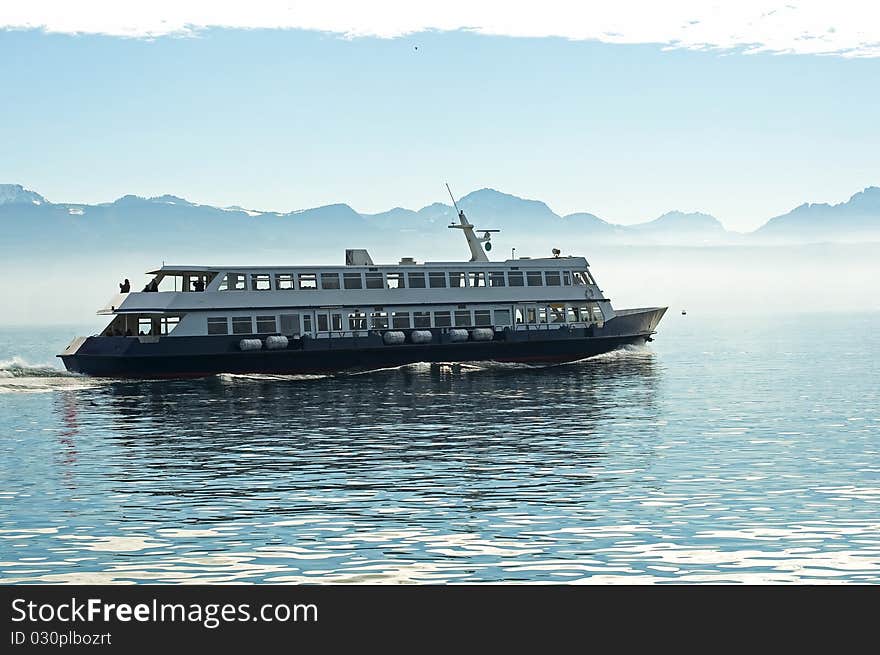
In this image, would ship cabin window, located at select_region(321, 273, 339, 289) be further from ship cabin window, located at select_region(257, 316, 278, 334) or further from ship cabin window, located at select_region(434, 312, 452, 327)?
ship cabin window, located at select_region(434, 312, 452, 327)

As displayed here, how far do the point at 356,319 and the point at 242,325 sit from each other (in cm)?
707

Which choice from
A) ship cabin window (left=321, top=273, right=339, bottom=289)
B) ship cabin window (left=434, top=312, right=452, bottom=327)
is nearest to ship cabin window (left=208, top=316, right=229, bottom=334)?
ship cabin window (left=321, top=273, right=339, bottom=289)

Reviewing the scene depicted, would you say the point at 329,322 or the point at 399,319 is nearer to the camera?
the point at 329,322

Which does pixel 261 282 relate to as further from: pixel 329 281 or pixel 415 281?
pixel 415 281

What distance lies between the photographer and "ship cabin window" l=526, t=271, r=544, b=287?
70.4m

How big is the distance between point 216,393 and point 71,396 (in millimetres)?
7092

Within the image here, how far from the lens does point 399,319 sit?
66.4m

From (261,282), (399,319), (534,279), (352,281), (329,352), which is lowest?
(329,352)

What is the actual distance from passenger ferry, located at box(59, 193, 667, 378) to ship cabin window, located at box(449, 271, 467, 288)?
6 centimetres

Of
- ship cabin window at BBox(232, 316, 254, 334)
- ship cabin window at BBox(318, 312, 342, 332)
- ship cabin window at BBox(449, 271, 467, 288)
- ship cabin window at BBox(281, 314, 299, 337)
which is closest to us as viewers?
ship cabin window at BBox(232, 316, 254, 334)

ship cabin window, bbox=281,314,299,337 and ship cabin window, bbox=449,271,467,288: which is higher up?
ship cabin window, bbox=449,271,467,288

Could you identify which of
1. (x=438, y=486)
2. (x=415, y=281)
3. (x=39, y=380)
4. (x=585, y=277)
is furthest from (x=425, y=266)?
(x=438, y=486)

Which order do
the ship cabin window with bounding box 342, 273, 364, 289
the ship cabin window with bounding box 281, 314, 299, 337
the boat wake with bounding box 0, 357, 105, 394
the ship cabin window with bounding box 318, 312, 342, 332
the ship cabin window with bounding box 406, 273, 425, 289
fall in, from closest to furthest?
1. the boat wake with bounding box 0, 357, 105, 394
2. the ship cabin window with bounding box 281, 314, 299, 337
3. the ship cabin window with bounding box 318, 312, 342, 332
4. the ship cabin window with bounding box 342, 273, 364, 289
5. the ship cabin window with bounding box 406, 273, 425, 289
